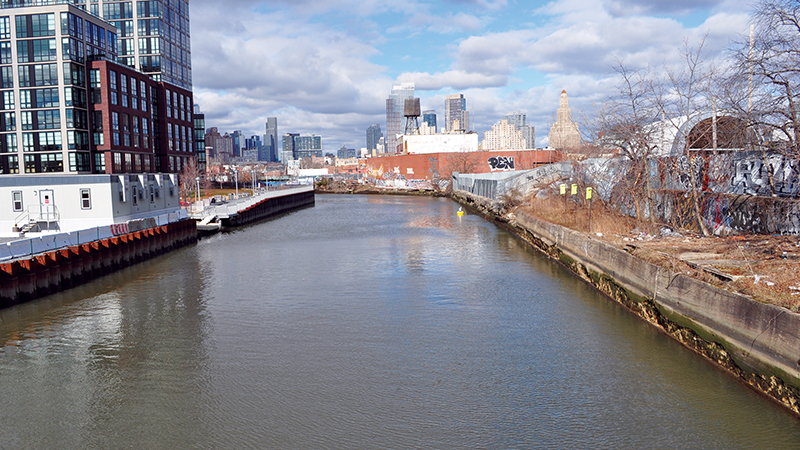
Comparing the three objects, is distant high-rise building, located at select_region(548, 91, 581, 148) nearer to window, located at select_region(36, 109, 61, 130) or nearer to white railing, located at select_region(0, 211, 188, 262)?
white railing, located at select_region(0, 211, 188, 262)

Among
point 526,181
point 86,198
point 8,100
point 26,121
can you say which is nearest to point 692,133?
point 526,181

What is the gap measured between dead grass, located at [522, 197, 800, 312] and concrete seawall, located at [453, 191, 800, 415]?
1.34ft

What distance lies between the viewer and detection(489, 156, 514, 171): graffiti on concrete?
100375 millimetres

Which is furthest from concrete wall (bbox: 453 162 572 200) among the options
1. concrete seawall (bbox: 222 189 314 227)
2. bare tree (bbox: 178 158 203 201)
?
bare tree (bbox: 178 158 203 201)

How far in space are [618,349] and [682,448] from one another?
5688mm

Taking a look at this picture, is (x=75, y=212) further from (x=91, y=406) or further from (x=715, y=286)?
(x=715, y=286)

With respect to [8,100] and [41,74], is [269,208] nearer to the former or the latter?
[41,74]

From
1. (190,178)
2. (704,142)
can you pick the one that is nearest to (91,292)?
(704,142)

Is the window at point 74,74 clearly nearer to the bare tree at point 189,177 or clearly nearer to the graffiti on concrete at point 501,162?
the bare tree at point 189,177

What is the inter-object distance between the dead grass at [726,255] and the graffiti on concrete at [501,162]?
70846mm

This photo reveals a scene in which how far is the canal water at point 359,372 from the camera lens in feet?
38.9

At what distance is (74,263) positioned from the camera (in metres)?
27.1

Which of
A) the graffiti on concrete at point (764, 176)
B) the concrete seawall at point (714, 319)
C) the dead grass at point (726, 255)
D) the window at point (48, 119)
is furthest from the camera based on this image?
the window at point (48, 119)

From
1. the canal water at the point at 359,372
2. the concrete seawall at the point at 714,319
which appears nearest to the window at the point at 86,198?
the canal water at the point at 359,372
